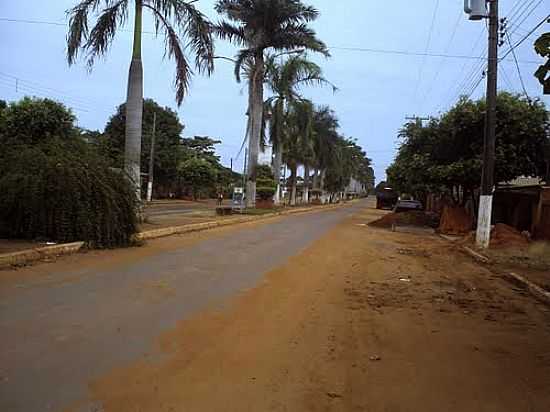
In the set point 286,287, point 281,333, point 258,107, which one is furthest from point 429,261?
point 258,107

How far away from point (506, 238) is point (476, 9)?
24.4 ft

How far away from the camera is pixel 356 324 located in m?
7.56

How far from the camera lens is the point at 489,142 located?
19109 millimetres

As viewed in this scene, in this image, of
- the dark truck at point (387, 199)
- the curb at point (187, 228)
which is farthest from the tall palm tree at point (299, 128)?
the dark truck at point (387, 199)

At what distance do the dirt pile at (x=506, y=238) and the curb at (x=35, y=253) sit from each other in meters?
13.0

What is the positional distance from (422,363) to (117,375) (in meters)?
2.83

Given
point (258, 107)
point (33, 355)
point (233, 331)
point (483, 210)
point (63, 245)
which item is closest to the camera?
point (33, 355)

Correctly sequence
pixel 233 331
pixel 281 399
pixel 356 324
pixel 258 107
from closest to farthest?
pixel 281 399
pixel 233 331
pixel 356 324
pixel 258 107

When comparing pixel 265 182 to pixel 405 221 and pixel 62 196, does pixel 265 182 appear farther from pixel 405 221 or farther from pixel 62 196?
pixel 62 196

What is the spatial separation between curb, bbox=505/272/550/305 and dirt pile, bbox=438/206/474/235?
1526cm

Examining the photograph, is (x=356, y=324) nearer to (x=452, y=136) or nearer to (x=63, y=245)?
(x=63, y=245)

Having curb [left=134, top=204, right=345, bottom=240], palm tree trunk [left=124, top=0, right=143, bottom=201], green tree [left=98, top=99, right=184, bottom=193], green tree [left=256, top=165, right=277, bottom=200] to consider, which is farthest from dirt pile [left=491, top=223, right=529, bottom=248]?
green tree [left=98, top=99, right=184, bottom=193]

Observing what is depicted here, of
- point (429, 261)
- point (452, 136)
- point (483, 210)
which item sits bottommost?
point (429, 261)

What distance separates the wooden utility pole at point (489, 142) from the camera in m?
19.1
